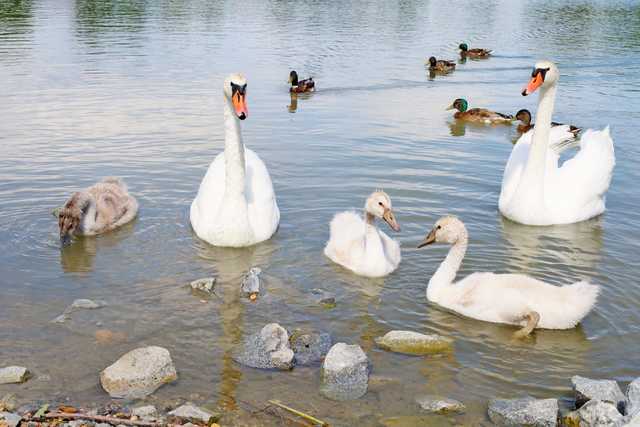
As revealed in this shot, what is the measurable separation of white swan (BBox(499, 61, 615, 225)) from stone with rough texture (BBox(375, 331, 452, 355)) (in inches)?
157

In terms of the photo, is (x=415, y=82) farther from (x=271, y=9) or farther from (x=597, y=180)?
(x=271, y=9)

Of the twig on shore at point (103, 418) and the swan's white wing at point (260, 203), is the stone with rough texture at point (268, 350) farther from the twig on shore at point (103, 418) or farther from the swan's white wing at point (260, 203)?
the swan's white wing at point (260, 203)

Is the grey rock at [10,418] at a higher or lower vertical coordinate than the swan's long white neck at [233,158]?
lower

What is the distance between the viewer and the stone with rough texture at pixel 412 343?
265 inches

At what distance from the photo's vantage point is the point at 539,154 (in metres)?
10.6

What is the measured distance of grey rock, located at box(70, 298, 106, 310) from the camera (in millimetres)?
7510

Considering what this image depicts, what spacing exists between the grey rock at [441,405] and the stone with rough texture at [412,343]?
0.83m

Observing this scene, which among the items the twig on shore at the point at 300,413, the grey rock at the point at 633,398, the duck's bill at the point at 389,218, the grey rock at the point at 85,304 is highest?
the duck's bill at the point at 389,218

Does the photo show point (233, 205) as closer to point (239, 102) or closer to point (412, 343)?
point (239, 102)

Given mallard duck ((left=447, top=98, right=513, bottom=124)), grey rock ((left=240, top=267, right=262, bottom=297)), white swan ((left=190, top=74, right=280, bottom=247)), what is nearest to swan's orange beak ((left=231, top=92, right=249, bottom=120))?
white swan ((left=190, top=74, right=280, bottom=247))

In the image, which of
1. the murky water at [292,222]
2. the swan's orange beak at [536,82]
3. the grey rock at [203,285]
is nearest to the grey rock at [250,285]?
the murky water at [292,222]

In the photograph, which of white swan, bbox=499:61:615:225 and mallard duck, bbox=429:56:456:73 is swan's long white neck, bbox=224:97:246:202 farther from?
mallard duck, bbox=429:56:456:73

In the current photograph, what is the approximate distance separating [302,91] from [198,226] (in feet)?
35.1

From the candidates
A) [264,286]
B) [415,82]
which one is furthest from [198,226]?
[415,82]
